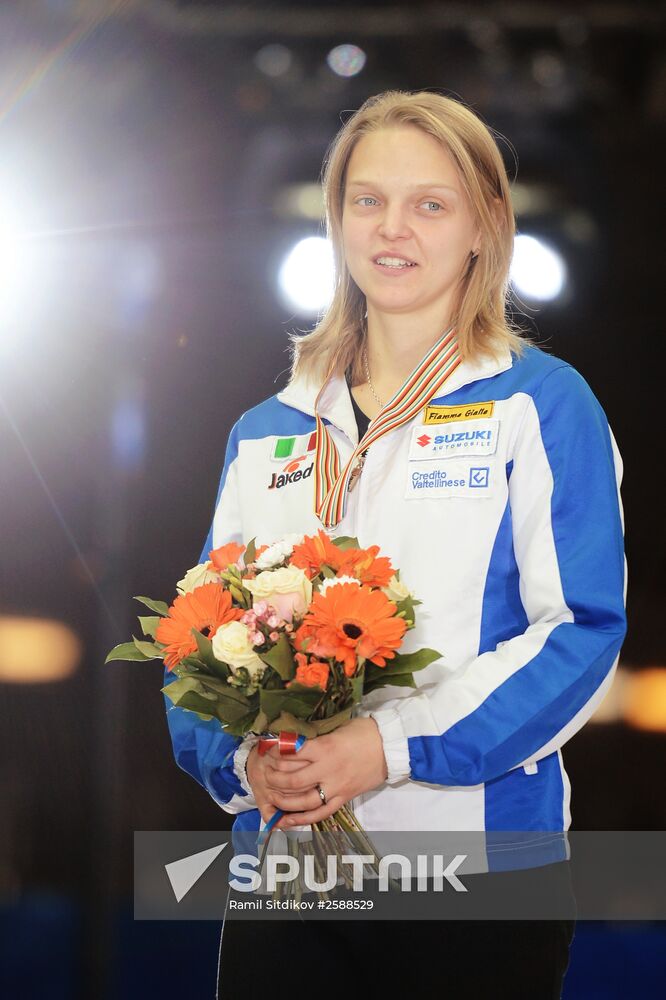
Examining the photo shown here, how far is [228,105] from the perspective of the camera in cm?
316

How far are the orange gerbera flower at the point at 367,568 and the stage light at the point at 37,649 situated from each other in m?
1.57

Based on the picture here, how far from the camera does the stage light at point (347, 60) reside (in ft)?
10.3

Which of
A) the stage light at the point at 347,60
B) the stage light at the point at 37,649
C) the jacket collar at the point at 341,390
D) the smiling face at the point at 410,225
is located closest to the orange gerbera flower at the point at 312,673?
the jacket collar at the point at 341,390

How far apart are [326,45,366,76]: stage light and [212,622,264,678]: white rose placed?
2.08 meters

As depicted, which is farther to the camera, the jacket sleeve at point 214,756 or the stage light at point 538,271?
the stage light at point 538,271

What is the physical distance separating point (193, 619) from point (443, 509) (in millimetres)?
534

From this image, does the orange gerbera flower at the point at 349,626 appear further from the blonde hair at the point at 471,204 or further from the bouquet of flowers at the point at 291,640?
the blonde hair at the point at 471,204

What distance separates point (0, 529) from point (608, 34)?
7.32ft

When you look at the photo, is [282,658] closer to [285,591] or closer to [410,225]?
[285,591]

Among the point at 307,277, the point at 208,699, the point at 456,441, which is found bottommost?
the point at 208,699

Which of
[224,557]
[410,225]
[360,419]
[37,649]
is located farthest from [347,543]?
[37,649]

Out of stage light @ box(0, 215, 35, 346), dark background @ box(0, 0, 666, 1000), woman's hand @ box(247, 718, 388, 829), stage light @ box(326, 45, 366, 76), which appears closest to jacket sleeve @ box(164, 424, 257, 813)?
woman's hand @ box(247, 718, 388, 829)

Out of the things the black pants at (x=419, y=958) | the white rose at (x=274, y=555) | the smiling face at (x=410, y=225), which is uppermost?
the smiling face at (x=410, y=225)

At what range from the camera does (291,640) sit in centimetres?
163
